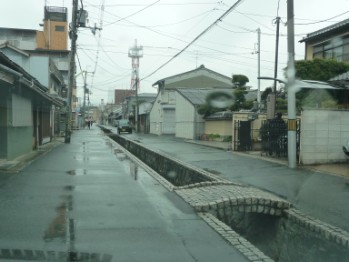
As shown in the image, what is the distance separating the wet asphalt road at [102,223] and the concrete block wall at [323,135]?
565 cm

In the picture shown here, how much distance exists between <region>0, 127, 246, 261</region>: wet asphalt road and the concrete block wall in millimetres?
5654

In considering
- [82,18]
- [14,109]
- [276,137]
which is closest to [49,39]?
[82,18]

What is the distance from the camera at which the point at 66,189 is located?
9.55 meters

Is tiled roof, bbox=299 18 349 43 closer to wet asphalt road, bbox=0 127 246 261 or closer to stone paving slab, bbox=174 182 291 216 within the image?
wet asphalt road, bbox=0 127 246 261

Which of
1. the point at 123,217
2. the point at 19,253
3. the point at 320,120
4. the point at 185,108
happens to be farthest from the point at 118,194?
the point at 185,108

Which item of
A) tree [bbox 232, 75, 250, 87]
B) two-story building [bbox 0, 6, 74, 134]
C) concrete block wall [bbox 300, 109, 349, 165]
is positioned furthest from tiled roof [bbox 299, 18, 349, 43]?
two-story building [bbox 0, 6, 74, 134]

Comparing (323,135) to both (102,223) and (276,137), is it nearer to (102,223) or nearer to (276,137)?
(276,137)

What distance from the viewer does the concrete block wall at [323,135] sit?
13703 mm

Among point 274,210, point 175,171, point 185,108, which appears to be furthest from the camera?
point 185,108

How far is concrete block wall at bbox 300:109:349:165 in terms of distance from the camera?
13703 mm

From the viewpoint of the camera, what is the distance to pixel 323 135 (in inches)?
544

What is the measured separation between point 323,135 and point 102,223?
958 cm

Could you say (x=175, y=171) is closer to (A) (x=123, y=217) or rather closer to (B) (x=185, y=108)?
(A) (x=123, y=217)

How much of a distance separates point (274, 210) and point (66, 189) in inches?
183
